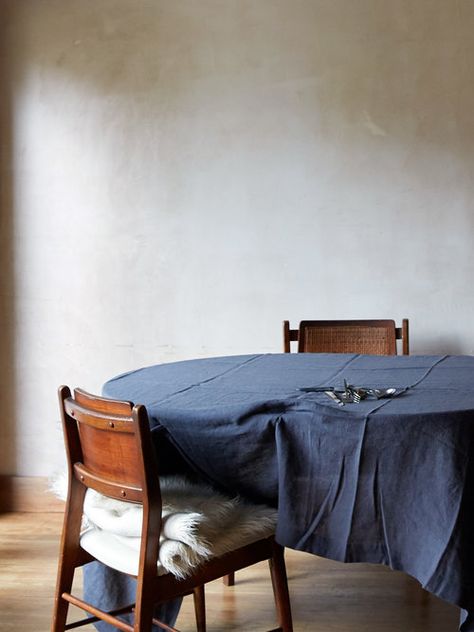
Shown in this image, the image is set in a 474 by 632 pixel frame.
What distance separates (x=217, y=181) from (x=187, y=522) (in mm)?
2271

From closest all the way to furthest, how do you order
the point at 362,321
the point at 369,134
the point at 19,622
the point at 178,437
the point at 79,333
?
the point at 178,437, the point at 19,622, the point at 362,321, the point at 369,134, the point at 79,333

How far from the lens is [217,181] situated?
398cm

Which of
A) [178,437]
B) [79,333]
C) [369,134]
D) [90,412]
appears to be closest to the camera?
[90,412]

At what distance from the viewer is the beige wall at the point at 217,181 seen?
3807 mm

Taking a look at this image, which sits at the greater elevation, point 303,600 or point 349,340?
point 349,340

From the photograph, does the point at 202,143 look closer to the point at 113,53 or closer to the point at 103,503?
the point at 113,53

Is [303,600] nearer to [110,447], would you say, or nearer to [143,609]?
[143,609]

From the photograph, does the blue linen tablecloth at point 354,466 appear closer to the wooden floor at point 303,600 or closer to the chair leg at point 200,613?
the chair leg at point 200,613

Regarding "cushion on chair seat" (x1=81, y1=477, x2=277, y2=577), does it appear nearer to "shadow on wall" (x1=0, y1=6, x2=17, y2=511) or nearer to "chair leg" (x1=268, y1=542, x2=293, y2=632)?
"chair leg" (x1=268, y1=542, x2=293, y2=632)

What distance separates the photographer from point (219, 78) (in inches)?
155

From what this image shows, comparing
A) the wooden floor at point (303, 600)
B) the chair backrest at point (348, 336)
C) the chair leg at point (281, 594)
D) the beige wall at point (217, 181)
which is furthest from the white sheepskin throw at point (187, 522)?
the beige wall at point (217, 181)

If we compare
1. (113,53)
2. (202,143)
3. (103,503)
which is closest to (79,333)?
(202,143)

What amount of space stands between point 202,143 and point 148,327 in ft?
3.05

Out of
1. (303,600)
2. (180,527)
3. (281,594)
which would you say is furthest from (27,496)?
(180,527)
